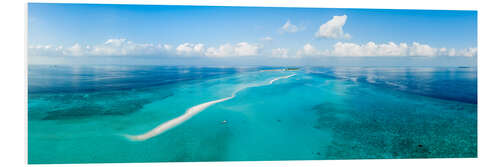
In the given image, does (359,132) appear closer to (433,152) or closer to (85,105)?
(433,152)

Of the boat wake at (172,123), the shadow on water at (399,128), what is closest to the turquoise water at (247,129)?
the shadow on water at (399,128)

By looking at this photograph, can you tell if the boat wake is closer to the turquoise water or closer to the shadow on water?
the turquoise water

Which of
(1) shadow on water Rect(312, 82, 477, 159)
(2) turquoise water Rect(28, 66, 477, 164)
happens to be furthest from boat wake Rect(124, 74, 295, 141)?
(1) shadow on water Rect(312, 82, 477, 159)

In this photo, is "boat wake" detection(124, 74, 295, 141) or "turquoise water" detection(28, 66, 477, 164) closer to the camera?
"turquoise water" detection(28, 66, 477, 164)

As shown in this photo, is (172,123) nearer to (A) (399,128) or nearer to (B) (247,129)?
(B) (247,129)

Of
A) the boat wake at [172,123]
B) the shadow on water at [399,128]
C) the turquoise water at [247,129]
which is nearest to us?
the turquoise water at [247,129]

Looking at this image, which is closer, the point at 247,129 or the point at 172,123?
the point at 247,129

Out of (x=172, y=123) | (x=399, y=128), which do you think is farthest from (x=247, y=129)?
(x=399, y=128)

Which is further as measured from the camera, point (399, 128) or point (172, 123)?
point (172, 123)

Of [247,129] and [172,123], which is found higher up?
[172,123]

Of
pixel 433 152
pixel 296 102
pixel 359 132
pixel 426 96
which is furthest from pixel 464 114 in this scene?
pixel 296 102

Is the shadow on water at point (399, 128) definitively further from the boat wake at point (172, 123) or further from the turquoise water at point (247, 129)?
the boat wake at point (172, 123)
